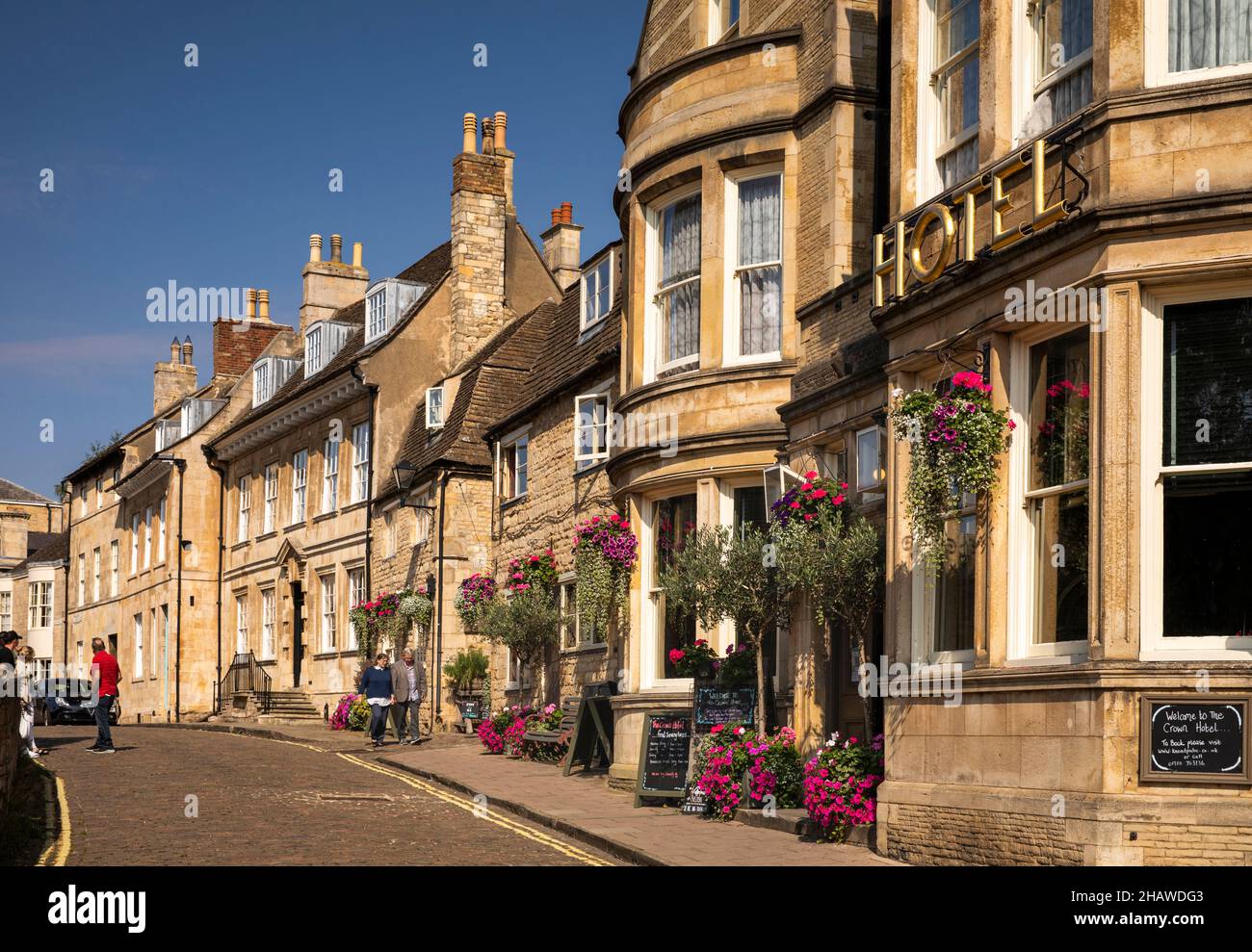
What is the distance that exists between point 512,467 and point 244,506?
1707 centimetres

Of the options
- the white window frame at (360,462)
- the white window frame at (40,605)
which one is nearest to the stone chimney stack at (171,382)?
the white window frame at (40,605)

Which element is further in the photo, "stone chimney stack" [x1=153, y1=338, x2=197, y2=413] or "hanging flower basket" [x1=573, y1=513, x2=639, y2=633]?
"stone chimney stack" [x1=153, y1=338, x2=197, y2=413]

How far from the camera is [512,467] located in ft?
93.8

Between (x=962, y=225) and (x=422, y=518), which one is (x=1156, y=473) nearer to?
(x=962, y=225)

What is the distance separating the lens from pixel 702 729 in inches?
635

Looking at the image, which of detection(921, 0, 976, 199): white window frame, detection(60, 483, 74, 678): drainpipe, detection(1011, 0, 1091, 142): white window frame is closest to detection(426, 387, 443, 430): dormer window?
detection(921, 0, 976, 199): white window frame

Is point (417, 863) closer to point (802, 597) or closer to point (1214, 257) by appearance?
point (802, 597)

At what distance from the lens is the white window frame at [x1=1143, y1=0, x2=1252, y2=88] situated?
10594 millimetres

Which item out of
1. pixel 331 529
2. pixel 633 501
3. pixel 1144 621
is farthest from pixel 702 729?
pixel 331 529

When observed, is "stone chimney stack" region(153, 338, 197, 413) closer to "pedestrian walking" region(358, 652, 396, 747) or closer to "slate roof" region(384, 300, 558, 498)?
"slate roof" region(384, 300, 558, 498)

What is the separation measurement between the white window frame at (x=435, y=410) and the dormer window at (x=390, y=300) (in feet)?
12.4

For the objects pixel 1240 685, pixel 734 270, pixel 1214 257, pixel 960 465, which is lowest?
pixel 1240 685

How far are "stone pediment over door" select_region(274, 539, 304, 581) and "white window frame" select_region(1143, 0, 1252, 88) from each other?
99.0 ft
